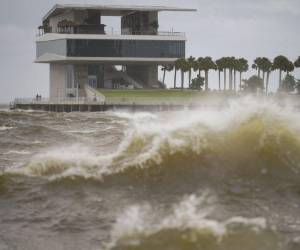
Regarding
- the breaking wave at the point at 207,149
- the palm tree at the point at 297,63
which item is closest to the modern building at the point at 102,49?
the palm tree at the point at 297,63

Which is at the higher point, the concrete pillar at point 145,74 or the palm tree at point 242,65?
the palm tree at point 242,65

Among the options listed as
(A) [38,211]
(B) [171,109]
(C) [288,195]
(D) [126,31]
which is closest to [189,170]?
(C) [288,195]

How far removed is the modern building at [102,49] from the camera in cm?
11088

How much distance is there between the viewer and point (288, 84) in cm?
12738

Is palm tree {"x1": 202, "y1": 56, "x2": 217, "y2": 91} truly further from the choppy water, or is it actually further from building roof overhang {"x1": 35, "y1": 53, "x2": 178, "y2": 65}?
the choppy water

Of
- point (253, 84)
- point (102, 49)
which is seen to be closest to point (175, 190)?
point (102, 49)

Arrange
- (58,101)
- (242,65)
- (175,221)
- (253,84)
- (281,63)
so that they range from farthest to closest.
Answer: (253,84) < (242,65) < (281,63) < (58,101) < (175,221)

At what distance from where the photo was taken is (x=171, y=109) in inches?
3014

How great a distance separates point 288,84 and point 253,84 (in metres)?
7.60

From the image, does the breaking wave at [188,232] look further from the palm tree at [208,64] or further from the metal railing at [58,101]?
the palm tree at [208,64]

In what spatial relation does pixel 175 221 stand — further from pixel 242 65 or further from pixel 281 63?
pixel 242 65

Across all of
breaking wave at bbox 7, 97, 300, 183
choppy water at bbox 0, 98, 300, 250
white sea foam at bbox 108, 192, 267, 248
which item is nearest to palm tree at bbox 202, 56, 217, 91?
choppy water at bbox 0, 98, 300, 250

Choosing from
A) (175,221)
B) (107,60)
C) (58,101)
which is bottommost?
(58,101)

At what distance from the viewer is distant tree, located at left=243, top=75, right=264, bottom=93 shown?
4697 inches
